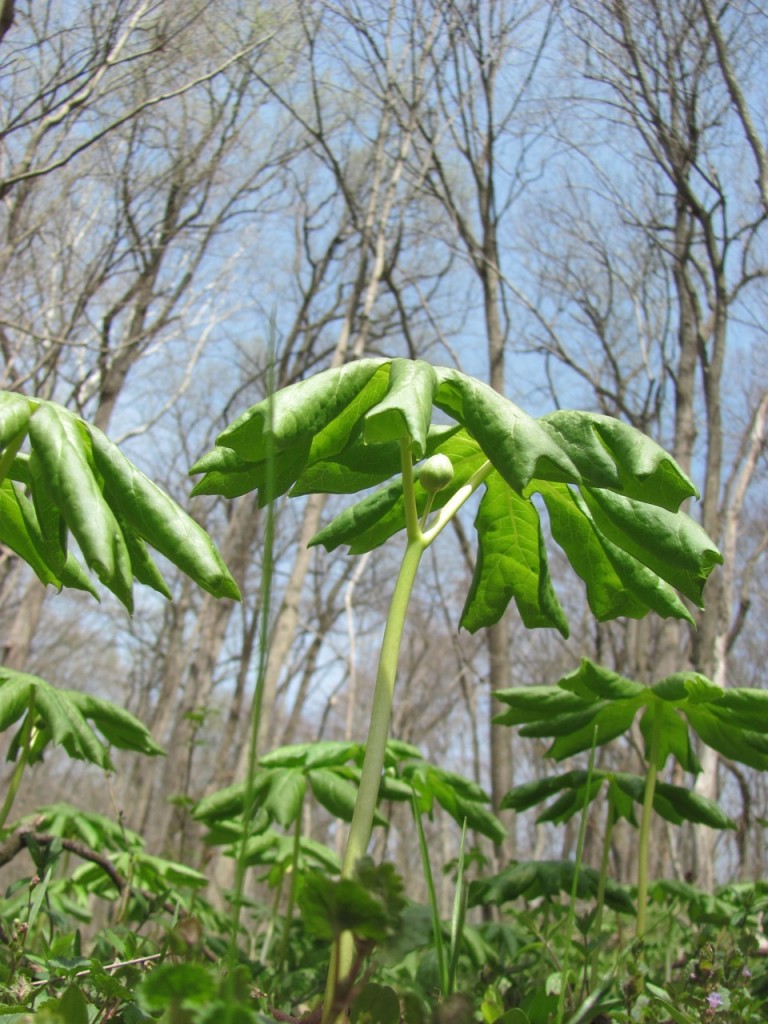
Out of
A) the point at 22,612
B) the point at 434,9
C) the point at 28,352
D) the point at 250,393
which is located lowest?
the point at 22,612

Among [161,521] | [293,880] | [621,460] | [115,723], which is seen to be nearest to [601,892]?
[293,880]

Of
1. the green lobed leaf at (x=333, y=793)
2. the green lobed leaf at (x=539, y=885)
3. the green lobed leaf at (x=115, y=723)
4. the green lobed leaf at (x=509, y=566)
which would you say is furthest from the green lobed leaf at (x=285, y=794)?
the green lobed leaf at (x=509, y=566)

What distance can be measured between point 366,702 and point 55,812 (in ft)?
54.0

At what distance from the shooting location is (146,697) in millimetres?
17531

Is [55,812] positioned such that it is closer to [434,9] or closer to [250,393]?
[434,9]

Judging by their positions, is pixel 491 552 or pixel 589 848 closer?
pixel 491 552

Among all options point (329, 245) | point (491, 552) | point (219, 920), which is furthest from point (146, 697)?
point (491, 552)

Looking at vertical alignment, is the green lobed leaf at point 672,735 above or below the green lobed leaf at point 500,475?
below

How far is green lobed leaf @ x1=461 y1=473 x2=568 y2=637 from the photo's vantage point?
117 centimetres

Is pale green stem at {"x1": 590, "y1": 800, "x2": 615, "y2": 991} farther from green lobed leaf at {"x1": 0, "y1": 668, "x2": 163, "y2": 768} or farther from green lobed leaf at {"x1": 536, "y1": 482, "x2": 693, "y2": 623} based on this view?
green lobed leaf at {"x1": 0, "y1": 668, "x2": 163, "y2": 768}

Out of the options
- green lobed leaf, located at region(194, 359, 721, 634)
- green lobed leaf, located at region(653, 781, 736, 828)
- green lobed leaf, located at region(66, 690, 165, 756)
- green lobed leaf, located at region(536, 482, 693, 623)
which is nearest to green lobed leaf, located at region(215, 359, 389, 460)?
green lobed leaf, located at region(194, 359, 721, 634)

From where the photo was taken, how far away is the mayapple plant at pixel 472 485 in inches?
31.6

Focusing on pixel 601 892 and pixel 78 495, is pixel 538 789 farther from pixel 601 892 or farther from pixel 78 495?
pixel 78 495

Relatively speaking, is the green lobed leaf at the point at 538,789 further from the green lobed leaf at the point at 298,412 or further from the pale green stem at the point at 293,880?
the green lobed leaf at the point at 298,412
